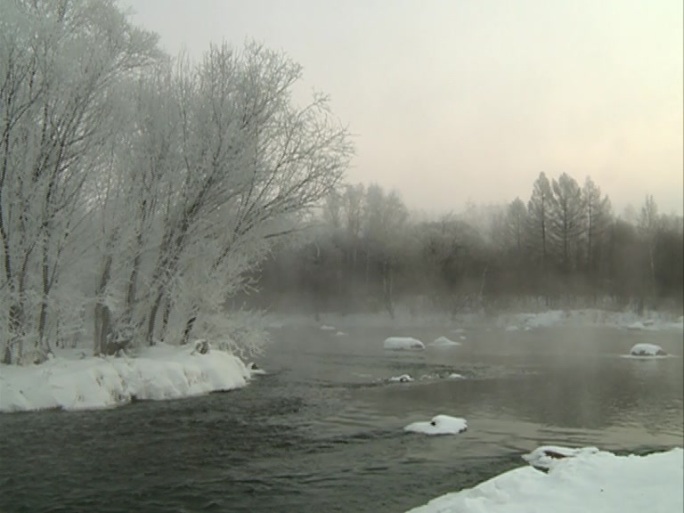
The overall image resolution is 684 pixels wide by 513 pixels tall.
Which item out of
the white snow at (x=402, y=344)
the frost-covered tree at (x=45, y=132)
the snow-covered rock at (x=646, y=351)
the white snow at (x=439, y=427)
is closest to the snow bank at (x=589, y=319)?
the white snow at (x=402, y=344)

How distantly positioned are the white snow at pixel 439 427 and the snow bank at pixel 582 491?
3453 mm

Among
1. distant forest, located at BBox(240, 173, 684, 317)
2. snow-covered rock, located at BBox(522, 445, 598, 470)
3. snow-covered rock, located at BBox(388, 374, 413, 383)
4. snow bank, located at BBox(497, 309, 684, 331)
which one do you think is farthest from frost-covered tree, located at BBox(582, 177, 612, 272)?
snow-covered rock, located at BBox(522, 445, 598, 470)

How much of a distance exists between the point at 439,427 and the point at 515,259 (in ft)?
155

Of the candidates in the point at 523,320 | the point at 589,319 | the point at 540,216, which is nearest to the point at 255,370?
the point at 523,320

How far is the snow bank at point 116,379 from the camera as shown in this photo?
1339cm

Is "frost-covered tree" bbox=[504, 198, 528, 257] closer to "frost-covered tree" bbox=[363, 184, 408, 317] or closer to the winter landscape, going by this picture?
"frost-covered tree" bbox=[363, 184, 408, 317]

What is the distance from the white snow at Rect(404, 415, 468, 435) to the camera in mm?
12680

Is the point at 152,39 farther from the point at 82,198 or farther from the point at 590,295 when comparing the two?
the point at 590,295

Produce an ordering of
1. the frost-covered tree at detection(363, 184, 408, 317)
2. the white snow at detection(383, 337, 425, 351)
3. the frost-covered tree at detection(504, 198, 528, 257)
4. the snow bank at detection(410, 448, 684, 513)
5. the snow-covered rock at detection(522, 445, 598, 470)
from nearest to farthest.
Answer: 1. the snow bank at detection(410, 448, 684, 513)
2. the snow-covered rock at detection(522, 445, 598, 470)
3. the white snow at detection(383, 337, 425, 351)
4. the frost-covered tree at detection(363, 184, 408, 317)
5. the frost-covered tree at detection(504, 198, 528, 257)

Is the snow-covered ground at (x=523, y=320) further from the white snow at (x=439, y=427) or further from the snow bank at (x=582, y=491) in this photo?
the snow bank at (x=582, y=491)

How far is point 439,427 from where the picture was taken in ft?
42.2

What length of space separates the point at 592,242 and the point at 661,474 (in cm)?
5339

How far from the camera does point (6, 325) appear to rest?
46.1 feet

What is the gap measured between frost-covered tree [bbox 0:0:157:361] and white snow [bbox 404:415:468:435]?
894 cm
